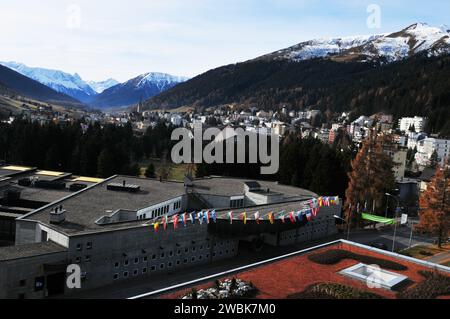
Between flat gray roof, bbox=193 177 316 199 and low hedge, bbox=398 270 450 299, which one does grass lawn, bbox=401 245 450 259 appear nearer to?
flat gray roof, bbox=193 177 316 199

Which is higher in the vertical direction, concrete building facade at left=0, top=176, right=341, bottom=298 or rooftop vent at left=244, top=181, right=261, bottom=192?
rooftop vent at left=244, top=181, right=261, bottom=192

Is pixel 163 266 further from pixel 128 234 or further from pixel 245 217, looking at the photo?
pixel 245 217

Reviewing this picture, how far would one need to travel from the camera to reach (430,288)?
26.2m

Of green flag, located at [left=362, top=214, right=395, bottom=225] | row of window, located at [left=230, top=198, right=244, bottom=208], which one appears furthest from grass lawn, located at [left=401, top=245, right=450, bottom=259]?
row of window, located at [left=230, top=198, right=244, bottom=208]

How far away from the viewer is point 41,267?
95.0 ft

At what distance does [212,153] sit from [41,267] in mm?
54735

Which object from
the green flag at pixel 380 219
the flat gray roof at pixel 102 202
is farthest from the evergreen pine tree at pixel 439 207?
the flat gray roof at pixel 102 202

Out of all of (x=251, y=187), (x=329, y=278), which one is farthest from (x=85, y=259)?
(x=251, y=187)

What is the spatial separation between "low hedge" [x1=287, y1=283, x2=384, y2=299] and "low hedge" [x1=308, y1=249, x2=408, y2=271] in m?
5.07

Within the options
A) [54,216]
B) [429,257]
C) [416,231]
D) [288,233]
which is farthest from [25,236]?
[416,231]

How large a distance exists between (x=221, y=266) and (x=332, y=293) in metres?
15.4

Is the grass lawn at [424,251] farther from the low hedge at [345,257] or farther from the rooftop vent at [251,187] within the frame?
the rooftop vent at [251,187]

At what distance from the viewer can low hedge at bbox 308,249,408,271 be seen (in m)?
30.4

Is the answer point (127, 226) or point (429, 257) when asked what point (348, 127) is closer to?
point (429, 257)
